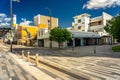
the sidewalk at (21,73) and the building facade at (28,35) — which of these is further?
the building facade at (28,35)

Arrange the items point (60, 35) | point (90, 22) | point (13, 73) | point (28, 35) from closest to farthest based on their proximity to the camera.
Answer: point (13, 73), point (60, 35), point (90, 22), point (28, 35)

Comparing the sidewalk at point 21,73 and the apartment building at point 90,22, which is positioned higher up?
the apartment building at point 90,22

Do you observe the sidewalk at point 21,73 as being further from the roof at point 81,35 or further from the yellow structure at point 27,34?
the yellow structure at point 27,34

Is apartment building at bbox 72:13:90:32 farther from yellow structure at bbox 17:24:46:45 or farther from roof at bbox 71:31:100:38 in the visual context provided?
yellow structure at bbox 17:24:46:45

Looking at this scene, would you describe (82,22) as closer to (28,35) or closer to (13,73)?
(28,35)

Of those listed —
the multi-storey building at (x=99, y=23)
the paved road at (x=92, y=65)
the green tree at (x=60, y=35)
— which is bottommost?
the paved road at (x=92, y=65)

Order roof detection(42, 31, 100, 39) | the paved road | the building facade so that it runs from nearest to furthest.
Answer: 1. the paved road
2. roof detection(42, 31, 100, 39)
3. the building facade

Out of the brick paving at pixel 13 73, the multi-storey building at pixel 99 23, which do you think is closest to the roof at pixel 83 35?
the multi-storey building at pixel 99 23

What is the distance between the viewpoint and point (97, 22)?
67125mm

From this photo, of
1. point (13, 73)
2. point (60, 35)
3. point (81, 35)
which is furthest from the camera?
point (81, 35)

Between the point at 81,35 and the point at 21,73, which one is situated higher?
the point at 81,35

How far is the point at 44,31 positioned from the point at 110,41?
2371 centimetres

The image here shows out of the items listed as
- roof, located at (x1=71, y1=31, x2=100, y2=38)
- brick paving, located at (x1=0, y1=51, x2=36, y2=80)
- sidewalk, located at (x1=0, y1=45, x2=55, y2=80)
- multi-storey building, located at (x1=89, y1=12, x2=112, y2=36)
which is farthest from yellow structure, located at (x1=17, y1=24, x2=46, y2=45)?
brick paving, located at (x1=0, y1=51, x2=36, y2=80)

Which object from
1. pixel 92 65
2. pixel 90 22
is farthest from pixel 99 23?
pixel 92 65
